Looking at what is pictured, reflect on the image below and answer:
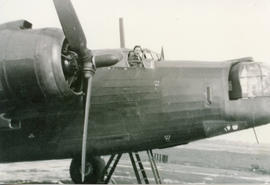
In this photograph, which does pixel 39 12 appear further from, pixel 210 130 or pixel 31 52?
pixel 210 130

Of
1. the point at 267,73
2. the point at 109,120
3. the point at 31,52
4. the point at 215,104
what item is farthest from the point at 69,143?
the point at 267,73

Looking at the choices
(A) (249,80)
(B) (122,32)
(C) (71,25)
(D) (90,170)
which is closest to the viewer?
(C) (71,25)

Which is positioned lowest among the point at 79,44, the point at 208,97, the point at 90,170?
the point at 90,170

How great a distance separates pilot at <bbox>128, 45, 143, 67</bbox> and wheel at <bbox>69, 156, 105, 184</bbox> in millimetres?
3777

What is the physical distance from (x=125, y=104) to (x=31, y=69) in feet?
7.48

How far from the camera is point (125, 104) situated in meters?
8.83

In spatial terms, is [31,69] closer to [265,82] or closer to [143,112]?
[143,112]

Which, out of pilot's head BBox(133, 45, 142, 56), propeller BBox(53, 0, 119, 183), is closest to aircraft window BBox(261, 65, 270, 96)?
pilot's head BBox(133, 45, 142, 56)

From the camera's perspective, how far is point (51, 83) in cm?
757

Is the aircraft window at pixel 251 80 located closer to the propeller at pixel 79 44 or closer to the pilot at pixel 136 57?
the pilot at pixel 136 57

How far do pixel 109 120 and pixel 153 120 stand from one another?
98cm

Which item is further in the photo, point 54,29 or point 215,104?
point 215,104

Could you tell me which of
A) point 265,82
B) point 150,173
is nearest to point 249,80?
point 265,82

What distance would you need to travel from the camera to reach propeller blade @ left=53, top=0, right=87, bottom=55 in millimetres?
7504
